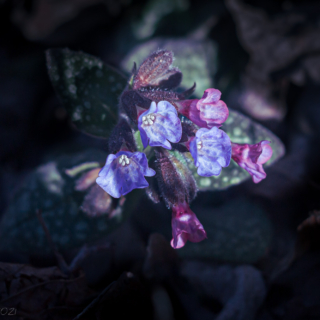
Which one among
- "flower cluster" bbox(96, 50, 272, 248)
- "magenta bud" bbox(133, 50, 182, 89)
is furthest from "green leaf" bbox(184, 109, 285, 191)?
"magenta bud" bbox(133, 50, 182, 89)

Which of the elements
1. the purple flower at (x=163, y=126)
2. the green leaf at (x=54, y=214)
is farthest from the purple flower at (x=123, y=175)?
the green leaf at (x=54, y=214)

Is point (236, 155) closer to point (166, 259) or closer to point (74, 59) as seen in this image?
point (166, 259)

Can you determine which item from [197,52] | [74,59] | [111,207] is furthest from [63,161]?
[197,52]

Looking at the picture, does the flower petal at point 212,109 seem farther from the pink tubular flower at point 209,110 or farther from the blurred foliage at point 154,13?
the blurred foliage at point 154,13

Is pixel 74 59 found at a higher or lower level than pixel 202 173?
higher

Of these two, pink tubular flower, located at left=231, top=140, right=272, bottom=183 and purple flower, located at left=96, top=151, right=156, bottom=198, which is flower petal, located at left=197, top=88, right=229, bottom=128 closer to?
pink tubular flower, located at left=231, top=140, right=272, bottom=183

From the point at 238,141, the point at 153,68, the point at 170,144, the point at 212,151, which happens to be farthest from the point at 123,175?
the point at 238,141
